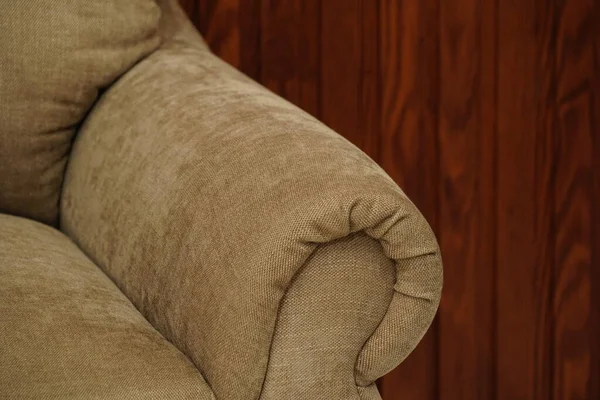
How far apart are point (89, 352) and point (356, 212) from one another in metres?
0.28

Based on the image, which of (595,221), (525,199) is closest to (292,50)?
(525,199)

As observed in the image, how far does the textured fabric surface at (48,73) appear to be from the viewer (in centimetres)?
119

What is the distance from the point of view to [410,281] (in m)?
0.83

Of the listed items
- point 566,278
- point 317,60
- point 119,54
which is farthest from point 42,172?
point 566,278

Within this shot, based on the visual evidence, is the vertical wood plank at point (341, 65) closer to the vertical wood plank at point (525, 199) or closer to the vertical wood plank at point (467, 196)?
the vertical wood plank at point (467, 196)

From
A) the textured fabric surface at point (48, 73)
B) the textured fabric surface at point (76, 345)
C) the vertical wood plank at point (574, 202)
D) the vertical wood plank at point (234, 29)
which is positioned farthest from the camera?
the vertical wood plank at point (234, 29)

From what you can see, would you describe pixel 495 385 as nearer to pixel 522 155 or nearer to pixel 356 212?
pixel 522 155

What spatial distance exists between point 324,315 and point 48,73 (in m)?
0.61

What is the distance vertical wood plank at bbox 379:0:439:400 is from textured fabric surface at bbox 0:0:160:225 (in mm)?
532

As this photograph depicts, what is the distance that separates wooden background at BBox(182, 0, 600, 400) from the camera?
158 cm

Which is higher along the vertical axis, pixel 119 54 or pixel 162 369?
pixel 119 54

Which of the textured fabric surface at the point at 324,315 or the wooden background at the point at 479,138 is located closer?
the textured fabric surface at the point at 324,315

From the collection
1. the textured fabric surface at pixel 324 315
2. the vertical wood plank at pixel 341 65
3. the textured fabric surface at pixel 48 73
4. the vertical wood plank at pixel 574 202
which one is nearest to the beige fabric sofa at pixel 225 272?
the textured fabric surface at pixel 324 315

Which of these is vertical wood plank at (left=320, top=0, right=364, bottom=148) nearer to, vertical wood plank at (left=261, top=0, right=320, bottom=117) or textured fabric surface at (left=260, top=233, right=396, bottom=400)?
vertical wood plank at (left=261, top=0, right=320, bottom=117)
